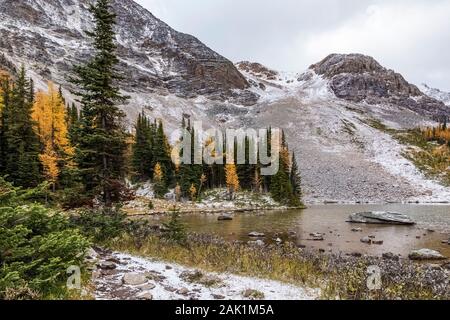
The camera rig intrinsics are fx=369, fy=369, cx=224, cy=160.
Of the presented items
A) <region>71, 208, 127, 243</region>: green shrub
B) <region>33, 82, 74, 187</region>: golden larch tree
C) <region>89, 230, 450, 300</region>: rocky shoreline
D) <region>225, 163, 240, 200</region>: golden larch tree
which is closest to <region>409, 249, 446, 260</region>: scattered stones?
<region>89, 230, 450, 300</region>: rocky shoreline

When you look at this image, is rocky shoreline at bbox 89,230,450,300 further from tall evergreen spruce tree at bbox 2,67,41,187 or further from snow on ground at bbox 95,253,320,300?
tall evergreen spruce tree at bbox 2,67,41,187

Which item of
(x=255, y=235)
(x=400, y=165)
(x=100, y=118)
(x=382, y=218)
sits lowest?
(x=382, y=218)

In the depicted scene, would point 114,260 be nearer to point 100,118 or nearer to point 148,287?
point 148,287

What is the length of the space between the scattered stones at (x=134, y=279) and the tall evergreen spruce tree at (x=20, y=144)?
100 ft

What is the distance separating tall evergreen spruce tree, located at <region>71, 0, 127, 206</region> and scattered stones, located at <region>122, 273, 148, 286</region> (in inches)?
405

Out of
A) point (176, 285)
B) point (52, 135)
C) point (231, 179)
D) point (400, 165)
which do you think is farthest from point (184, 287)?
point (400, 165)

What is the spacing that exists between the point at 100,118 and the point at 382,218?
133 ft

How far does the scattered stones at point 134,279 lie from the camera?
10.5 metres

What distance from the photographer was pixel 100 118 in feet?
67.7

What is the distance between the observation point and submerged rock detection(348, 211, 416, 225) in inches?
1832

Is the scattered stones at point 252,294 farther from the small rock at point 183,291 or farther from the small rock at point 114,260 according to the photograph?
the small rock at point 114,260
